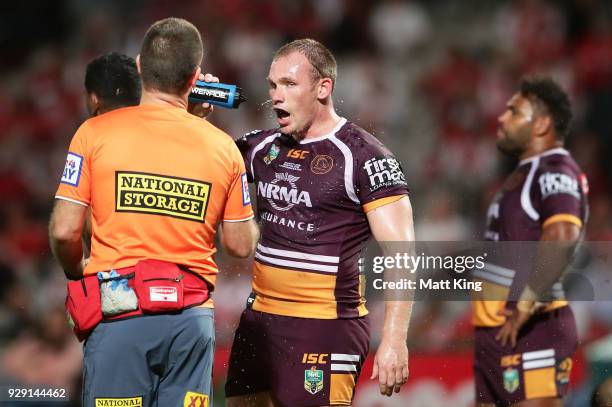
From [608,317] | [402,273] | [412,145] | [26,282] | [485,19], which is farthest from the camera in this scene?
[485,19]

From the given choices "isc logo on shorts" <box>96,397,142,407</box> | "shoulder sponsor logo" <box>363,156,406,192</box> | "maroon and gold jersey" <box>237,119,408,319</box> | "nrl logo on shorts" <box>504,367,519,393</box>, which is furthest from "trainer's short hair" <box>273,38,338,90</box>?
"nrl logo on shorts" <box>504,367,519,393</box>

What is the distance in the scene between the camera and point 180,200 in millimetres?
4656

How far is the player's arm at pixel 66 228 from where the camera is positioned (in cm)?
459

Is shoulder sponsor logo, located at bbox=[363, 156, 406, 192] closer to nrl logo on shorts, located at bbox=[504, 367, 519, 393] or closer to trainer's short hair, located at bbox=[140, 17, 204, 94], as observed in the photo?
trainer's short hair, located at bbox=[140, 17, 204, 94]

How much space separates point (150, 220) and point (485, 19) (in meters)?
9.59

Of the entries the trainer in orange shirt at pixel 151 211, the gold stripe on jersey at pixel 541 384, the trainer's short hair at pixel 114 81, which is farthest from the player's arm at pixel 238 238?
the gold stripe on jersey at pixel 541 384

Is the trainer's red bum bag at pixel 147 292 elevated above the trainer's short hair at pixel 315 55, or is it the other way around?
the trainer's short hair at pixel 315 55

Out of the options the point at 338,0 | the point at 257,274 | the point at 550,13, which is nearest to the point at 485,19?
the point at 550,13

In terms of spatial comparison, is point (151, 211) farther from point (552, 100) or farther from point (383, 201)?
point (552, 100)

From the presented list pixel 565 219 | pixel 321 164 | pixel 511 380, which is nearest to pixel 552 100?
pixel 565 219

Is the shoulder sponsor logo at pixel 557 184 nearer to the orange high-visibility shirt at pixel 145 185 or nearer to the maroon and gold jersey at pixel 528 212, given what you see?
the maroon and gold jersey at pixel 528 212

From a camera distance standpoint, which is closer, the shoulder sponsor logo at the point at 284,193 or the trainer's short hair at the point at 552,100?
the shoulder sponsor logo at the point at 284,193

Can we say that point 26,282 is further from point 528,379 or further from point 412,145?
point 528,379

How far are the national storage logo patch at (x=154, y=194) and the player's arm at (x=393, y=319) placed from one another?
41.3 inches
